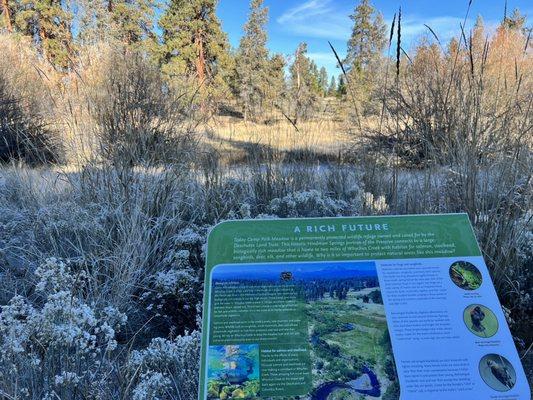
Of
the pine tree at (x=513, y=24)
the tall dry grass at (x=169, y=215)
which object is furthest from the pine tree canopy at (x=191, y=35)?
the tall dry grass at (x=169, y=215)

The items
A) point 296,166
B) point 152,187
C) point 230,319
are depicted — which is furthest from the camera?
point 296,166

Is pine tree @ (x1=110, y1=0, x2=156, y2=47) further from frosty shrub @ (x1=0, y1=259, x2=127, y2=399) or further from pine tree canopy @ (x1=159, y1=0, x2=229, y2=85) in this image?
frosty shrub @ (x1=0, y1=259, x2=127, y2=399)

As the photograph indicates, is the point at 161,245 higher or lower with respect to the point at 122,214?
lower

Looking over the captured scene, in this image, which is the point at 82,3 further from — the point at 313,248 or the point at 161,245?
the point at 313,248

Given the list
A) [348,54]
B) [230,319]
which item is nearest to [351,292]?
[230,319]

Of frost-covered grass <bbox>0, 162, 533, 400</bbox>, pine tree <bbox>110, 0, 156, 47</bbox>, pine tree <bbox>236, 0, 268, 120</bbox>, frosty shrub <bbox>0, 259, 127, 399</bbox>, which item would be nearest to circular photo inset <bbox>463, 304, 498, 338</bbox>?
frost-covered grass <bbox>0, 162, 533, 400</bbox>

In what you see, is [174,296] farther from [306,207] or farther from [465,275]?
[465,275]

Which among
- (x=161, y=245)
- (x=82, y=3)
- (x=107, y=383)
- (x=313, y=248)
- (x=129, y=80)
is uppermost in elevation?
(x=82, y=3)

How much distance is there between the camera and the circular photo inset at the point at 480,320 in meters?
1.75

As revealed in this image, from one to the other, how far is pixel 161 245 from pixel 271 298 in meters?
1.84

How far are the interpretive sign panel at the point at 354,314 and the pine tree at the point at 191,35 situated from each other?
2449 cm

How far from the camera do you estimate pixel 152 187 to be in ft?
13.3

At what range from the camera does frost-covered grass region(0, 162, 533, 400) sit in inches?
87.4

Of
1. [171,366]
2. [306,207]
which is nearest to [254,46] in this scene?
[306,207]
